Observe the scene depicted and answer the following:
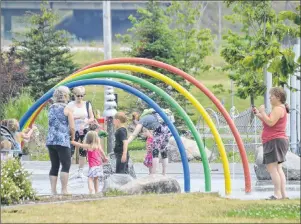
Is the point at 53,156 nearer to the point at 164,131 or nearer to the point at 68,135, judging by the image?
the point at 68,135

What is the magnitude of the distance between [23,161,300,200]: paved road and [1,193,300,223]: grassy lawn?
4.31 ft

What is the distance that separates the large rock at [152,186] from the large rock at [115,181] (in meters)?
0.20

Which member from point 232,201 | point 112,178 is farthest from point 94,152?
point 232,201

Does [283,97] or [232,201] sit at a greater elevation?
[283,97]

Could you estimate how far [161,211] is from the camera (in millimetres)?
12336

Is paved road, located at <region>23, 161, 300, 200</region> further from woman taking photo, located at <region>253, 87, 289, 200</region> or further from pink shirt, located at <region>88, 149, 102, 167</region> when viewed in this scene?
pink shirt, located at <region>88, 149, 102, 167</region>

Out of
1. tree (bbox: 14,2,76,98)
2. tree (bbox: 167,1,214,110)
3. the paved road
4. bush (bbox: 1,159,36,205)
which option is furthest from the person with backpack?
tree (bbox: 14,2,76,98)

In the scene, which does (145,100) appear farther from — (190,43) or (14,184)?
(190,43)

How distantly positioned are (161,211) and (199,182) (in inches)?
222

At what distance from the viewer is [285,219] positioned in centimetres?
1162

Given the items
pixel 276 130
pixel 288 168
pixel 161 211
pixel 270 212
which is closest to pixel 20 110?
pixel 288 168

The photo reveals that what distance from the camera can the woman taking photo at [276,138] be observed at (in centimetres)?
1386

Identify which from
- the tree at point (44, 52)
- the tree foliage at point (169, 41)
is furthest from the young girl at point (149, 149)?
the tree at point (44, 52)

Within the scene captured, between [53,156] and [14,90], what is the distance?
16.7m
